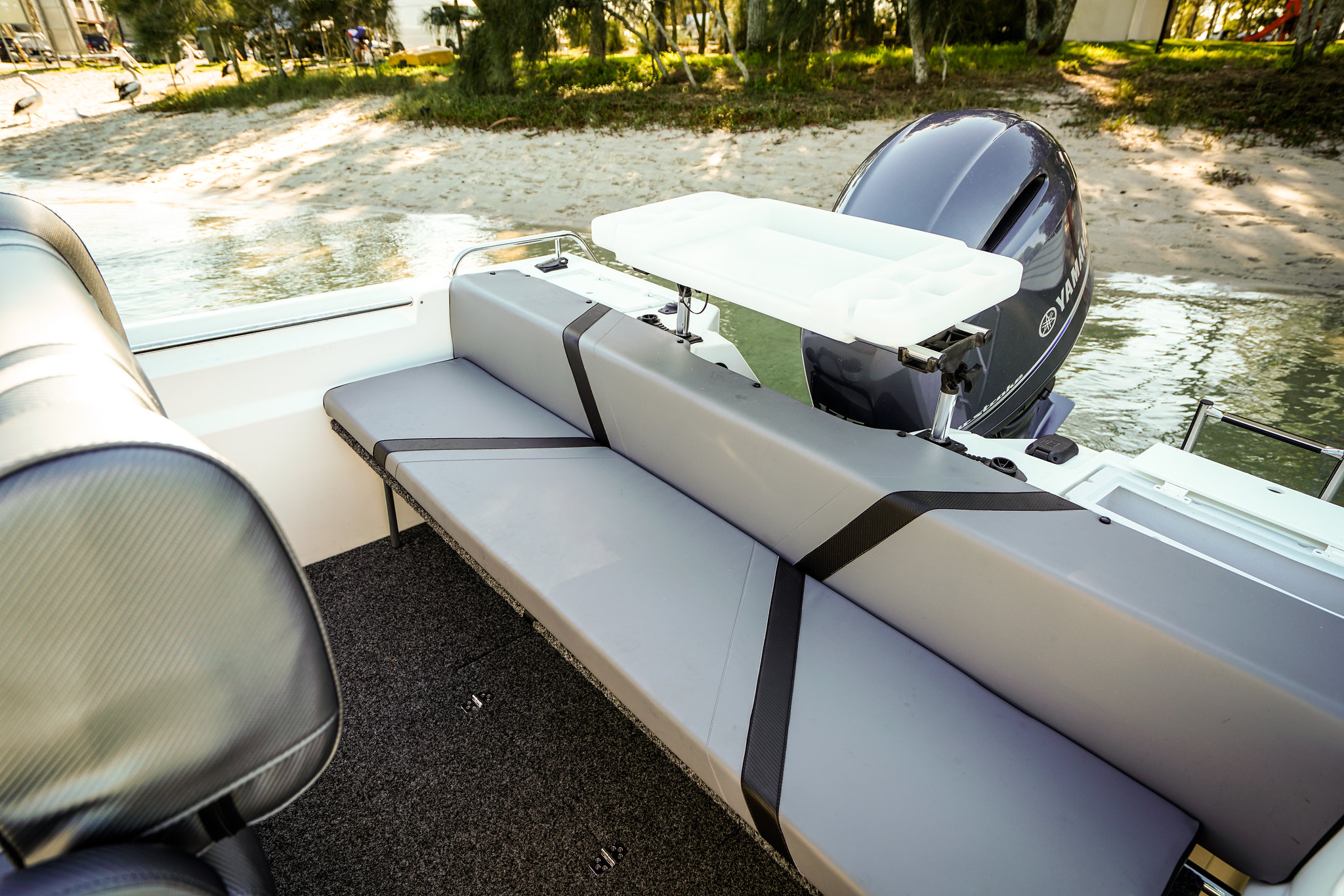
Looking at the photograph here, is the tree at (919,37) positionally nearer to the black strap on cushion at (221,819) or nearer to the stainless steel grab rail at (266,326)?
the stainless steel grab rail at (266,326)

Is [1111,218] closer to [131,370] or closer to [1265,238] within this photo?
[1265,238]

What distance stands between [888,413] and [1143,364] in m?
3.20

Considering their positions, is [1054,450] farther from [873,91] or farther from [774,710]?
[873,91]

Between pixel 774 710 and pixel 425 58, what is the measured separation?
19664mm

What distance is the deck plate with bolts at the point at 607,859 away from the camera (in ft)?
4.18

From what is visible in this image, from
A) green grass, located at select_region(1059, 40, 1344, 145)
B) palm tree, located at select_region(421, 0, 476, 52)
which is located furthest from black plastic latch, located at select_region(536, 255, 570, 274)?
palm tree, located at select_region(421, 0, 476, 52)

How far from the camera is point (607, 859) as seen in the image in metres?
1.29

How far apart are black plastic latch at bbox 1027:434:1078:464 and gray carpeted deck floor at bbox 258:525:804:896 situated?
0.95m

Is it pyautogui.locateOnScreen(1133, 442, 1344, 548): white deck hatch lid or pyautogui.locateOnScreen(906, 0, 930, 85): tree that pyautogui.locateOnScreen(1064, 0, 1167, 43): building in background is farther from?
pyautogui.locateOnScreen(1133, 442, 1344, 548): white deck hatch lid

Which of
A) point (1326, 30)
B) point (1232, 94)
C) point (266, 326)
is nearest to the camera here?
point (266, 326)

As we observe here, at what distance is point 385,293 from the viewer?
7.11 feet

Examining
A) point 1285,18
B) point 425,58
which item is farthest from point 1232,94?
point 425,58

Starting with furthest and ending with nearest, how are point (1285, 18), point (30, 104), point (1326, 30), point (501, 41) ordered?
point (1285, 18)
point (30, 104)
point (501, 41)
point (1326, 30)

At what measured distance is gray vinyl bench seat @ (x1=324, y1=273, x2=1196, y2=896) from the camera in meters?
0.88
